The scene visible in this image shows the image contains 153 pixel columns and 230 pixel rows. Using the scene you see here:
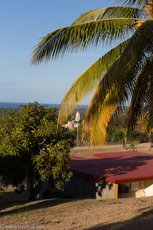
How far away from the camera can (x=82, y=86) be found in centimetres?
843

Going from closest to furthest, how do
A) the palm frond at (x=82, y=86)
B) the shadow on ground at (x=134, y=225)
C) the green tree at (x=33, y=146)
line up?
A: 1. the shadow on ground at (x=134, y=225)
2. the palm frond at (x=82, y=86)
3. the green tree at (x=33, y=146)

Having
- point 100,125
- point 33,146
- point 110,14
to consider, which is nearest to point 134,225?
point 100,125

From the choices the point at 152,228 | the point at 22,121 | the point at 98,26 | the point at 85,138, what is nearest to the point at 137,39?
the point at 98,26

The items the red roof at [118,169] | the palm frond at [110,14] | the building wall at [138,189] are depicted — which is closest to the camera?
the palm frond at [110,14]

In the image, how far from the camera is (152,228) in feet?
24.9

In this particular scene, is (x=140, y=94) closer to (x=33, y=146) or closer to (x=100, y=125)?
(x=100, y=125)

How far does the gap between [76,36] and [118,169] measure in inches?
563

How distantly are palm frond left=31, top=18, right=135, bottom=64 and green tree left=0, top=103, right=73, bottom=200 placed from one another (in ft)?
26.2

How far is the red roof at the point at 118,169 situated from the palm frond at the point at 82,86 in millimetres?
11054

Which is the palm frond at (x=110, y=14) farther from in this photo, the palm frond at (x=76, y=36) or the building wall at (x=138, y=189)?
the building wall at (x=138, y=189)

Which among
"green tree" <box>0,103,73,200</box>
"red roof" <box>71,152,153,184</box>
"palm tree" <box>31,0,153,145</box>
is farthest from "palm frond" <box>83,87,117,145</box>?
"red roof" <box>71,152,153,184</box>

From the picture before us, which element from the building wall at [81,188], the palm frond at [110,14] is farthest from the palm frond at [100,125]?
the building wall at [81,188]

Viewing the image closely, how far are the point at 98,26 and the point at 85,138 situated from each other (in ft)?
8.21

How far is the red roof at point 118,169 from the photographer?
20.2m
